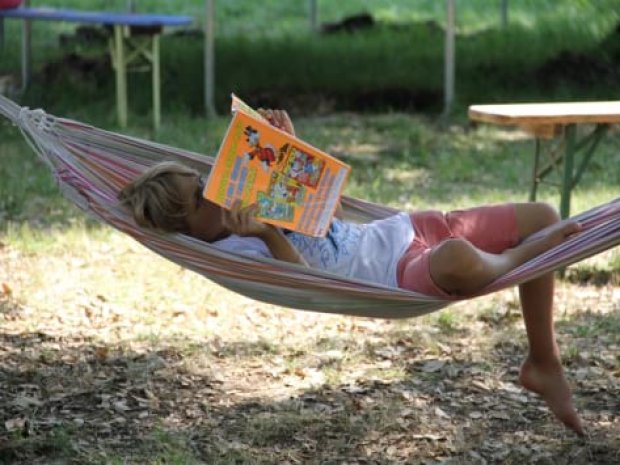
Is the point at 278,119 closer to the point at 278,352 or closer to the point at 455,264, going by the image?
the point at 455,264

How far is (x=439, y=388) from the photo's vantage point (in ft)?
12.6

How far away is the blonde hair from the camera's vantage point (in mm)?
3252

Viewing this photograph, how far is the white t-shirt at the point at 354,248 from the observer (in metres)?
3.29

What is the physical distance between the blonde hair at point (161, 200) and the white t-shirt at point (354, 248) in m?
0.13

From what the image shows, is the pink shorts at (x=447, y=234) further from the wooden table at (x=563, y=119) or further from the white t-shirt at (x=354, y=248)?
the wooden table at (x=563, y=119)

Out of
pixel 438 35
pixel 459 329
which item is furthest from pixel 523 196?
pixel 438 35

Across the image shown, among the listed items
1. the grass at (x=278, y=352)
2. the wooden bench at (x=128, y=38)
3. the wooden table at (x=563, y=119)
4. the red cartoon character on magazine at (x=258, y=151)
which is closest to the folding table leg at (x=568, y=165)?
the wooden table at (x=563, y=119)

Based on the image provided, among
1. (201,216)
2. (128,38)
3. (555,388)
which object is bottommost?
(555,388)

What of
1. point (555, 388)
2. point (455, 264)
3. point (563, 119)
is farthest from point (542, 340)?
point (563, 119)

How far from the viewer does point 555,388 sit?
129 inches

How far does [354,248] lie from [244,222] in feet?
1.10

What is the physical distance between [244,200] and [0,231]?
8.80ft

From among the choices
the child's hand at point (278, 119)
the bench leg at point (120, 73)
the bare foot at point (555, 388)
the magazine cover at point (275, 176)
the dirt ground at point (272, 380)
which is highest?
the child's hand at point (278, 119)

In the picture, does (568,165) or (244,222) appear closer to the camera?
(244,222)
